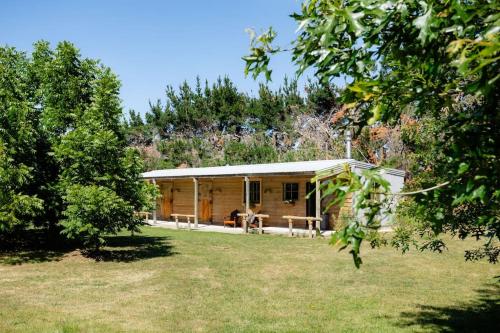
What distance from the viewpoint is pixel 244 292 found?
9.09 m

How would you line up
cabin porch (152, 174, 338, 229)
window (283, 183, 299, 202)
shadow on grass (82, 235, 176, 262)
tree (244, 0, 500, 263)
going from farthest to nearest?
window (283, 183, 299, 202)
cabin porch (152, 174, 338, 229)
shadow on grass (82, 235, 176, 262)
tree (244, 0, 500, 263)

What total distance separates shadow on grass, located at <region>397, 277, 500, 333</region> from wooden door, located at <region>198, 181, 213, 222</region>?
19.2 m

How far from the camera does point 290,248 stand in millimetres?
15539

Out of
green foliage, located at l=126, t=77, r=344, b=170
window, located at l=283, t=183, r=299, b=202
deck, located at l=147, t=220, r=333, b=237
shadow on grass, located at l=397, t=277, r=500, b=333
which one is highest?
green foliage, located at l=126, t=77, r=344, b=170

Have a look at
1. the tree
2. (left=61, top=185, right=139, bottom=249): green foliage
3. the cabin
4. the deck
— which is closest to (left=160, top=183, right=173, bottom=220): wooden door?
the cabin

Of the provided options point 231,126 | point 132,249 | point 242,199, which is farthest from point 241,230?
point 231,126

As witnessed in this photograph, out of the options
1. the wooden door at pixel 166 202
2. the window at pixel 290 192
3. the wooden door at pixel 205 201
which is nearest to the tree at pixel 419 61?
the window at pixel 290 192

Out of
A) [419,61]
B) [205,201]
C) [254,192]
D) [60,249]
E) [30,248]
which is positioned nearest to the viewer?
[419,61]

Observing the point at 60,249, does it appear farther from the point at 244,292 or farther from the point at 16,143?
the point at 244,292

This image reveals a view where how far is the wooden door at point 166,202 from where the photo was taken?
95.3 ft

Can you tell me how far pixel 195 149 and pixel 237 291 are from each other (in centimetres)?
3325

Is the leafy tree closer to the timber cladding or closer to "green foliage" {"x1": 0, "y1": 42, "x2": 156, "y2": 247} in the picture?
"green foliage" {"x1": 0, "y1": 42, "x2": 156, "y2": 247}

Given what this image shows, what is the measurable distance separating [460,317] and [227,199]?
18677mm

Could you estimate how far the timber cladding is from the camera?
22.2 metres
